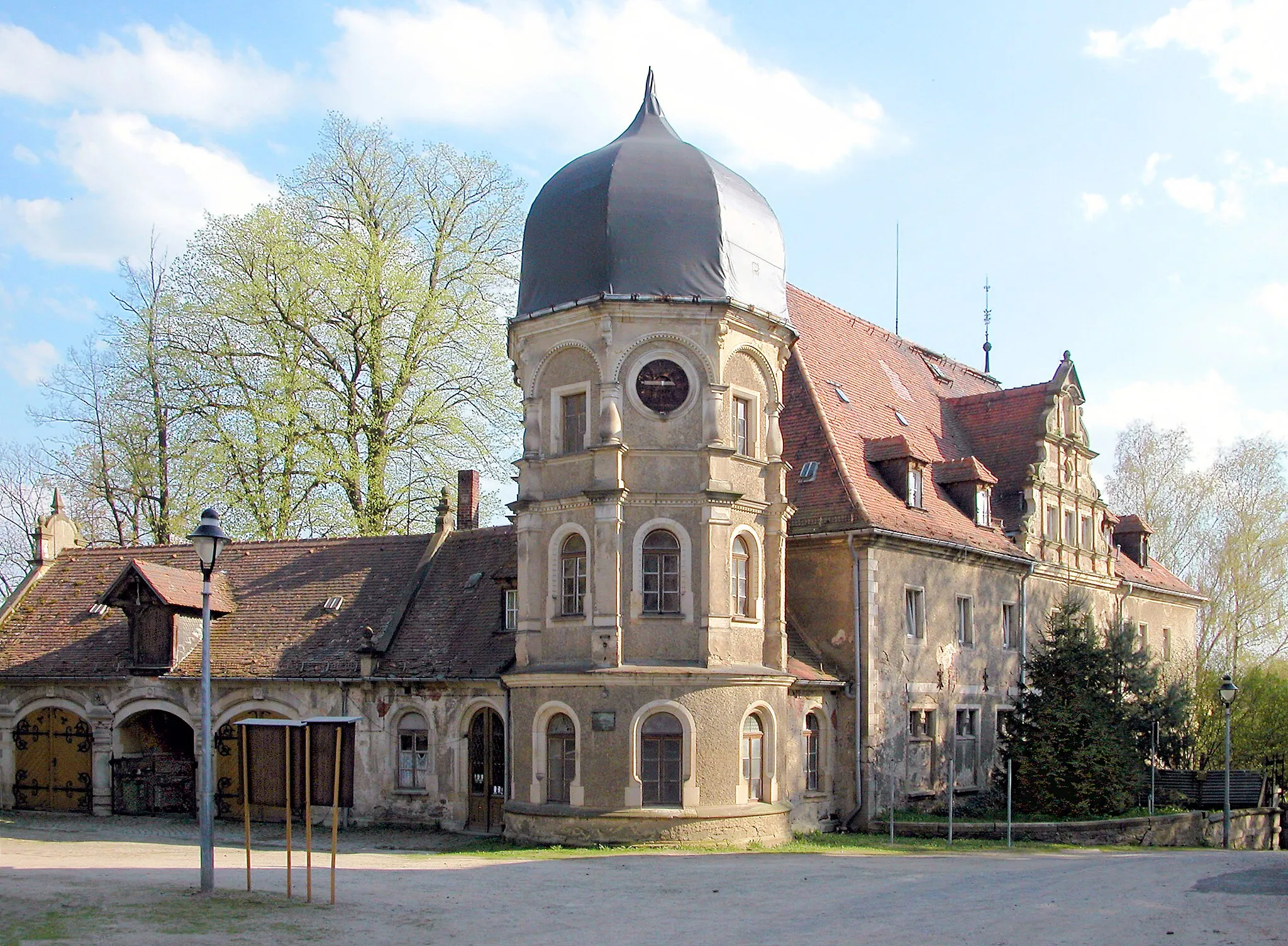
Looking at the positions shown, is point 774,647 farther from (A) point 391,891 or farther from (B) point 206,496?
(B) point 206,496

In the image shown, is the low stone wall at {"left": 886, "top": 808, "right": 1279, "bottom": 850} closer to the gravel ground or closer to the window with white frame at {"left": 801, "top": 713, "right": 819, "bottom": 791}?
the window with white frame at {"left": 801, "top": 713, "right": 819, "bottom": 791}

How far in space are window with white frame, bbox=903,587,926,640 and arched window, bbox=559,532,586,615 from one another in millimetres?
8215

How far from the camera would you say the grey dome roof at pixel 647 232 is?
23.7 meters

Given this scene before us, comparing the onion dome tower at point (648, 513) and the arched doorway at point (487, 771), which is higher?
the onion dome tower at point (648, 513)

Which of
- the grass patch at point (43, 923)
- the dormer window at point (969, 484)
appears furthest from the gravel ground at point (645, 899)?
the dormer window at point (969, 484)

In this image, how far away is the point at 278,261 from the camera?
36.4m

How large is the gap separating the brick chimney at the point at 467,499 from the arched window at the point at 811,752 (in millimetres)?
9999

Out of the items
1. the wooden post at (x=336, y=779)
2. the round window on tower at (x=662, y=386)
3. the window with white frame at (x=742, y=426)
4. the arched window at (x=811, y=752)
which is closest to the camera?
the wooden post at (x=336, y=779)

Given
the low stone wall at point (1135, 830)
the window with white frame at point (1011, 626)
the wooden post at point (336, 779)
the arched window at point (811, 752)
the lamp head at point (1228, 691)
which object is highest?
the window with white frame at point (1011, 626)

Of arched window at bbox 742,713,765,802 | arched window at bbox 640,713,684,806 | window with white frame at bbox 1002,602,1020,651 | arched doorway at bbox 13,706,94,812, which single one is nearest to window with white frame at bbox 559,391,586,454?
arched window at bbox 640,713,684,806

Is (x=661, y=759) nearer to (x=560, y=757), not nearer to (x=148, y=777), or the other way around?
(x=560, y=757)

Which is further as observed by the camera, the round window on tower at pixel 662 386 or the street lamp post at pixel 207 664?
the round window on tower at pixel 662 386

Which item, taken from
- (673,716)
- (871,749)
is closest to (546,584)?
(673,716)

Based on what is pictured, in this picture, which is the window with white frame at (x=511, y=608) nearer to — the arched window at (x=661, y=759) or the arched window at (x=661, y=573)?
the arched window at (x=661, y=573)
